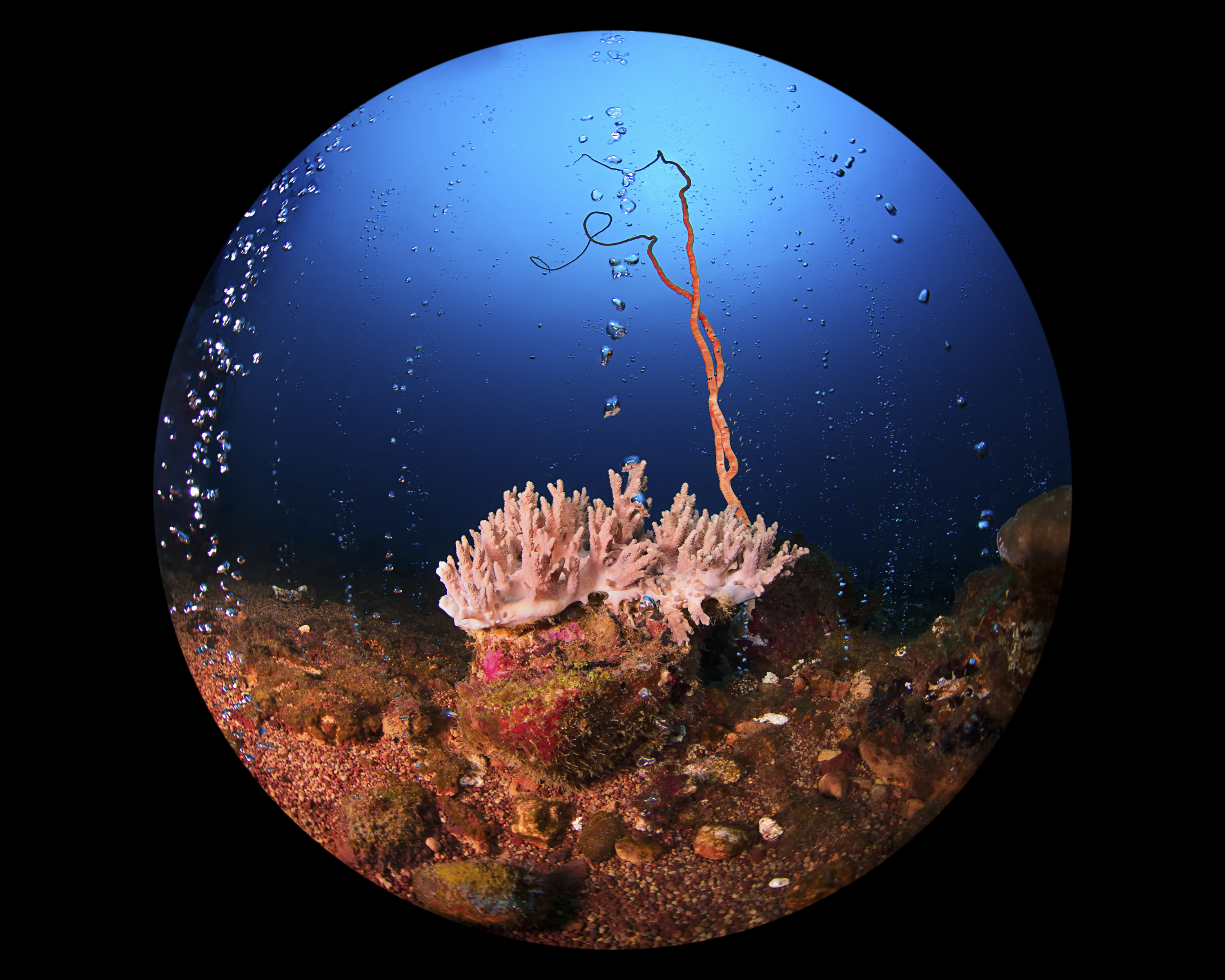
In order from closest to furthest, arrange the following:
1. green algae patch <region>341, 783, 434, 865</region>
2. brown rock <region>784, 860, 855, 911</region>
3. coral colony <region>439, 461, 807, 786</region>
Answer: coral colony <region>439, 461, 807, 786</region>
green algae patch <region>341, 783, 434, 865</region>
brown rock <region>784, 860, 855, 911</region>

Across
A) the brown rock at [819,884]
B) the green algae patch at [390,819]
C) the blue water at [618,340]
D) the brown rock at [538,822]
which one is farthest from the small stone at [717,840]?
the blue water at [618,340]

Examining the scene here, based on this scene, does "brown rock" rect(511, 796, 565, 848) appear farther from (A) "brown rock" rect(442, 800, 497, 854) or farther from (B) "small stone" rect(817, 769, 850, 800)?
(B) "small stone" rect(817, 769, 850, 800)

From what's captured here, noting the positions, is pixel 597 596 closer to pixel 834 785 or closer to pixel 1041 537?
pixel 834 785

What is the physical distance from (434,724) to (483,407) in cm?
132

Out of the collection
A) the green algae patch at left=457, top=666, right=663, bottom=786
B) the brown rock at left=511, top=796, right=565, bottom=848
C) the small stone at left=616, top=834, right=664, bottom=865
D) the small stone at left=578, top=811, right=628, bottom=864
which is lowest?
the small stone at left=616, top=834, right=664, bottom=865

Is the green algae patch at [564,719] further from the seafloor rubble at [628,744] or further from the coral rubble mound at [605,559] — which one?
the coral rubble mound at [605,559]

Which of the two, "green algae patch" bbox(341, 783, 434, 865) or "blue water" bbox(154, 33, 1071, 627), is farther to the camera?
"green algae patch" bbox(341, 783, 434, 865)

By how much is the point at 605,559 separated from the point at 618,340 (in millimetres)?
897

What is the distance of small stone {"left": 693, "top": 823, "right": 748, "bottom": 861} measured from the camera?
3.23 meters

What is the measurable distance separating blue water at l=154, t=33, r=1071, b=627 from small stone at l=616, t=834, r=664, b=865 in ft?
4.46

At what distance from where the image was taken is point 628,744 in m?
3.21

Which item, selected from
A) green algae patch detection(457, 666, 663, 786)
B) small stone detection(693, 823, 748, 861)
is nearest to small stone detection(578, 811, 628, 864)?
green algae patch detection(457, 666, 663, 786)

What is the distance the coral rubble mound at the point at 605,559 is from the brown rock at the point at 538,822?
73 centimetres

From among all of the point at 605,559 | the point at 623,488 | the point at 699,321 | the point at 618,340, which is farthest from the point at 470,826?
the point at 699,321
